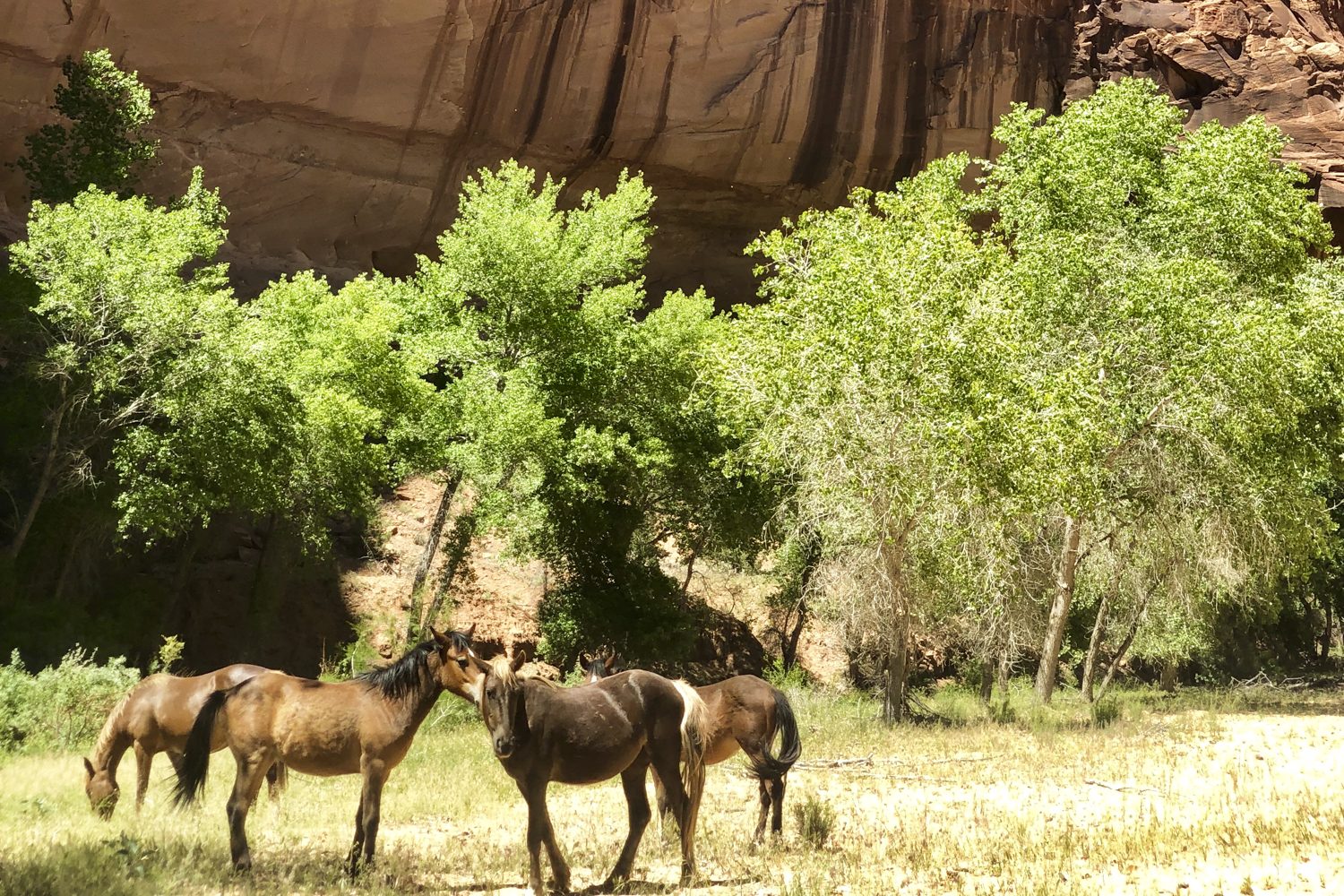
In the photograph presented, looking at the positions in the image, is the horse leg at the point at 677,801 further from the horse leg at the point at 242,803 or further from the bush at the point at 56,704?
the bush at the point at 56,704

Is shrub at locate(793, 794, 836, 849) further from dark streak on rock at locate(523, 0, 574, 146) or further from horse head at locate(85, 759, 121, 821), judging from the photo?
dark streak on rock at locate(523, 0, 574, 146)

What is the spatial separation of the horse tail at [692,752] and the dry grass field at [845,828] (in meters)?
0.56

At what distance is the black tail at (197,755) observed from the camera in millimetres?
7215

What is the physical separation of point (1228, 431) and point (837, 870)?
14024mm

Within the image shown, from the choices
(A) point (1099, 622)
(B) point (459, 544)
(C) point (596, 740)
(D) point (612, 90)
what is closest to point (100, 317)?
(B) point (459, 544)

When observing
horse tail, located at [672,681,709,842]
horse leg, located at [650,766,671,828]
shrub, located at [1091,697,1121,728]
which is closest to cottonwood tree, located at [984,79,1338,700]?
shrub, located at [1091,697,1121,728]

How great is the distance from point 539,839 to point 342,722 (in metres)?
1.67

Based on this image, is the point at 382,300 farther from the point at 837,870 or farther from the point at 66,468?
the point at 837,870

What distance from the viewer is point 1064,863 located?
7891 mm

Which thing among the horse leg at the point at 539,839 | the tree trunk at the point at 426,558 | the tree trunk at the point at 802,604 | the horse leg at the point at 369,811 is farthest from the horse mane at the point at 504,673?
the tree trunk at the point at 802,604

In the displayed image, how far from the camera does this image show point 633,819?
7.79 m

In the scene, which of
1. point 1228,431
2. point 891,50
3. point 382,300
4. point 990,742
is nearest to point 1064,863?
point 990,742

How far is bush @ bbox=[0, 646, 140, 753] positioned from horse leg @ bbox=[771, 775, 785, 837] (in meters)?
8.85

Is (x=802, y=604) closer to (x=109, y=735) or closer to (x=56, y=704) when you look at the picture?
(x=56, y=704)
